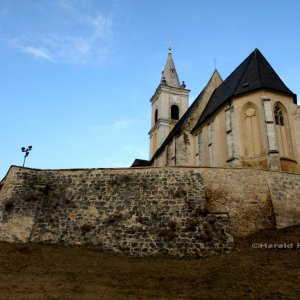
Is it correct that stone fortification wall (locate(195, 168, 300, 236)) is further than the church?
No

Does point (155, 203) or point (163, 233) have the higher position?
point (155, 203)

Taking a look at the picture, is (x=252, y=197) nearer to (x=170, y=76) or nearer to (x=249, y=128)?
(x=249, y=128)

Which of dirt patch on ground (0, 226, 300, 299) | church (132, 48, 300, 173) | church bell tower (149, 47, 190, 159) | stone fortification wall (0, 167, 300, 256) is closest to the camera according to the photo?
dirt patch on ground (0, 226, 300, 299)

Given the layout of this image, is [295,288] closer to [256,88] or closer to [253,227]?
[253,227]

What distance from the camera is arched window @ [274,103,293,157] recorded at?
852 inches

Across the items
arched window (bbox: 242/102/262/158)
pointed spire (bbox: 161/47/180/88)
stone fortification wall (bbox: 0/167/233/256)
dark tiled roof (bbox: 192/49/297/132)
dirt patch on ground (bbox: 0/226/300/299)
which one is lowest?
dirt patch on ground (bbox: 0/226/300/299)

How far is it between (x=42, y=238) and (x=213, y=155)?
13.2m

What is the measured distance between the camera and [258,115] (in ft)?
73.7

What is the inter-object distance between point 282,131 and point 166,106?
25021 mm

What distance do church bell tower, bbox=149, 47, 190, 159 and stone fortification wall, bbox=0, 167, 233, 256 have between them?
2696 cm

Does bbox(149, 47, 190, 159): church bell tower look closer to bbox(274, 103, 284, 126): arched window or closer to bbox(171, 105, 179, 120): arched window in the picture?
bbox(171, 105, 179, 120): arched window

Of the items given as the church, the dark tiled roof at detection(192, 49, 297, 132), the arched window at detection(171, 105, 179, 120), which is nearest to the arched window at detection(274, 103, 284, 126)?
the church

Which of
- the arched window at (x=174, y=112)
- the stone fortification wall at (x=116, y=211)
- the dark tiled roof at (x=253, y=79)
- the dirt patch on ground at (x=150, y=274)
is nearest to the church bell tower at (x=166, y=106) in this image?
the arched window at (x=174, y=112)

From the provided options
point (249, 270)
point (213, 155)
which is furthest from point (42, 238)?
point (213, 155)
